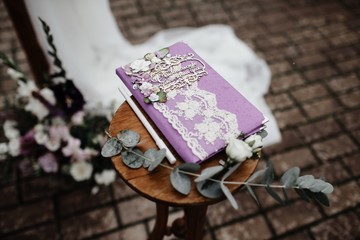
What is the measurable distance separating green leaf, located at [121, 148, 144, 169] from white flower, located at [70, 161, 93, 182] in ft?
2.73

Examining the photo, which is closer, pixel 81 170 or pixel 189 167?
pixel 189 167

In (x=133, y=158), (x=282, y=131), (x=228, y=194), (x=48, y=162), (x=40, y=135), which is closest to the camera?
(x=228, y=194)

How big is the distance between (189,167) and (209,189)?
80 mm

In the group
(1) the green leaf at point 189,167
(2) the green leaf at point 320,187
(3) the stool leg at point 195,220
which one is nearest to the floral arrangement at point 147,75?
(1) the green leaf at point 189,167

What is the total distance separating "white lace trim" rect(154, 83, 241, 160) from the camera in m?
0.96

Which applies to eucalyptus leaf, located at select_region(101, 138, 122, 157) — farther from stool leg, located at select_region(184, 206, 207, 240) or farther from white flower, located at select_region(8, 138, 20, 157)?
white flower, located at select_region(8, 138, 20, 157)

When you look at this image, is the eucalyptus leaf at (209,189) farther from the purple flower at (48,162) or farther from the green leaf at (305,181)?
the purple flower at (48,162)

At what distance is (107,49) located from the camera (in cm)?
214

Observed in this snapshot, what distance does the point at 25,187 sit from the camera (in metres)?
1.87

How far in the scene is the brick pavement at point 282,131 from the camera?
174cm

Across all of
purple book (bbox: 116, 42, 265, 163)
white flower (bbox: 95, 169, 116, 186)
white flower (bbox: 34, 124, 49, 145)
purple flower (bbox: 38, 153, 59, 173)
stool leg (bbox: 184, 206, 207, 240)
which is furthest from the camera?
white flower (bbox: 95, 169, 116, 186)

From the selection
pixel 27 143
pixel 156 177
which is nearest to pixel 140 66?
pixel 156 177

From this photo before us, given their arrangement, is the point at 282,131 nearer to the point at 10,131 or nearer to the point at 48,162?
the point at 48,162

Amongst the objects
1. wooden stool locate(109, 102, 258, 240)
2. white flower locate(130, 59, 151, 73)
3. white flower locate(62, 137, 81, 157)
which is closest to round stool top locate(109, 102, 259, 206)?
wooden stool locate(109, 102, 258, 240)
